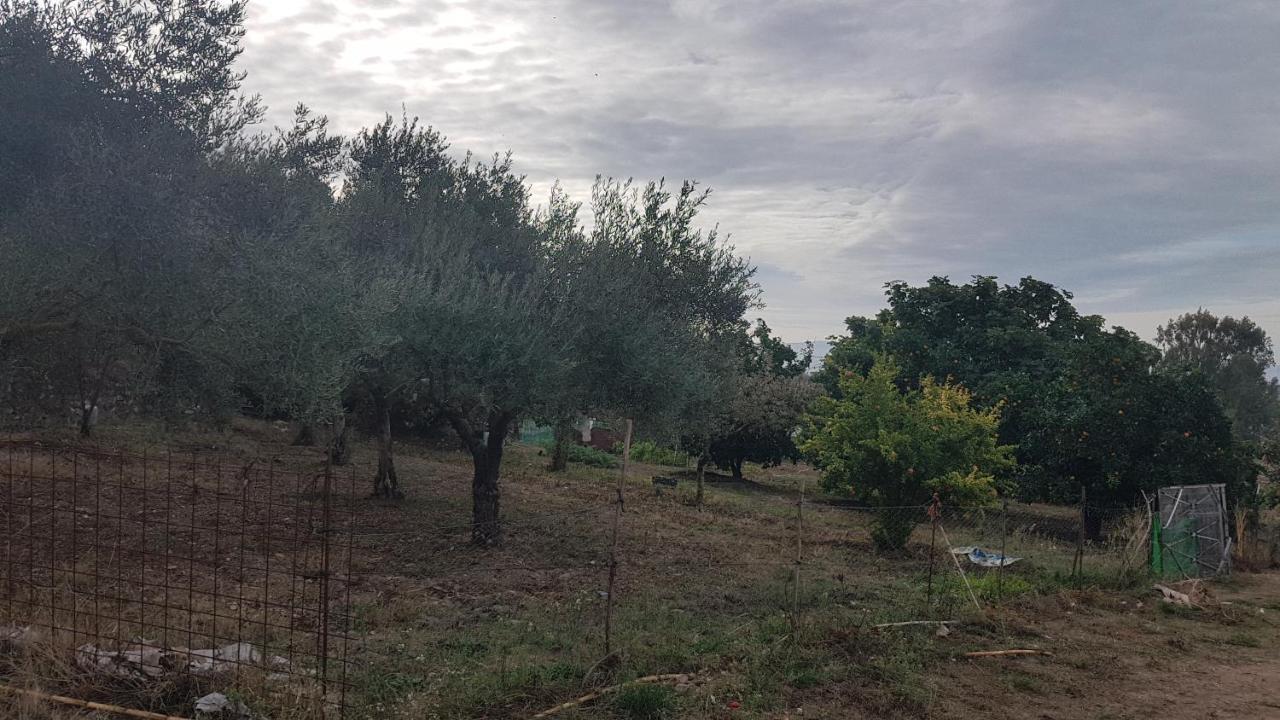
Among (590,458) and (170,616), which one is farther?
(590,458)

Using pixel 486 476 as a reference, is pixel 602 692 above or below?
below

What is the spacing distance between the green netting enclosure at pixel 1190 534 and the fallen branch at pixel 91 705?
14.8 meters

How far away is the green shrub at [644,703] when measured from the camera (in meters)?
6.46

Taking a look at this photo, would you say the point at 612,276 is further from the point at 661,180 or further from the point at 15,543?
the point at 15,543

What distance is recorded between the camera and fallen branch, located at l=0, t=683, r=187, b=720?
17.7ft

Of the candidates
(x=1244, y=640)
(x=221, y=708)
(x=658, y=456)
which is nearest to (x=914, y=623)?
(x=1244, y=640)

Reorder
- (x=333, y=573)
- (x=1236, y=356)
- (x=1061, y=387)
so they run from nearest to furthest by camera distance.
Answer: (x=333, y=573) < (x=1061, y=387) < (x=1236, y=356)

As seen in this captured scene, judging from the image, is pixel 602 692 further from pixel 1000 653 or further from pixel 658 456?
pixel 658 456

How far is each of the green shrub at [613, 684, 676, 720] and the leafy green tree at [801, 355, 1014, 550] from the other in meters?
10.8

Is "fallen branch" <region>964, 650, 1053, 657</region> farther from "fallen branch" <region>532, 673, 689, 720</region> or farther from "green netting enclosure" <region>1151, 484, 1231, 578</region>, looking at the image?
"green netting enclosure" <region>1151, 484, 1231, 578</region>

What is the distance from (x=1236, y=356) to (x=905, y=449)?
206 ft

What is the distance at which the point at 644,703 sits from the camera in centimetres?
650

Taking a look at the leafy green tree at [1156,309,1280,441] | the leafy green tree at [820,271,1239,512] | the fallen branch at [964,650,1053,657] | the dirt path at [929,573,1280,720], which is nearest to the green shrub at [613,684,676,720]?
the dirt path at [929,573,1280,720]

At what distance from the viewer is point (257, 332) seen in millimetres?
10344
